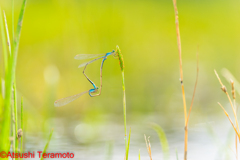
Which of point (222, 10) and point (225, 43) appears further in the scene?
point (222, 10)

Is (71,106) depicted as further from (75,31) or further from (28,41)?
(28,41)

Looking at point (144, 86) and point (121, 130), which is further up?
point (144, 86)

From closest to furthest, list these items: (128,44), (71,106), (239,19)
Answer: (71,106)
(128,44)
(239,19)

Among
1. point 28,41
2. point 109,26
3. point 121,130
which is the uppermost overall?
point 109,26

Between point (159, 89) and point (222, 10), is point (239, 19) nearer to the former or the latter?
point (222, 10)

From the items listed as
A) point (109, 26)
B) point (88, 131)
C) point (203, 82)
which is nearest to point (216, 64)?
point (203, 82)

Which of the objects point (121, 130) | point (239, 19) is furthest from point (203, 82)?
point (239, 19)

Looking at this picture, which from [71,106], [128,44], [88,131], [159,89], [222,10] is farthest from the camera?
[222,10]
